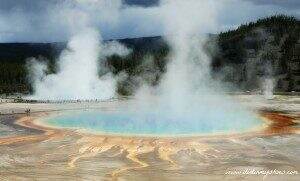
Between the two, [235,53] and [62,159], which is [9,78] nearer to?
[235,53]

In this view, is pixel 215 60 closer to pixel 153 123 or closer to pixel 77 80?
pixel 77 80

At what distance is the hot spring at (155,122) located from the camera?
2655 centimetres

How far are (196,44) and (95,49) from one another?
20.8 meters

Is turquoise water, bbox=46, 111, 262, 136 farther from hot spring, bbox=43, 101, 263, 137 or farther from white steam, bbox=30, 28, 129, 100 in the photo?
white steam, bbox=30, 28, 129, 100

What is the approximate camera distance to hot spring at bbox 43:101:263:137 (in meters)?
26.5

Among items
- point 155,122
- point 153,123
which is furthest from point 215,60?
point 153,123

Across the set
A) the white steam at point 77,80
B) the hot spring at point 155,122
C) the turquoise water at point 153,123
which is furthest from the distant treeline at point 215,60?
the turquoise water at point 153,123

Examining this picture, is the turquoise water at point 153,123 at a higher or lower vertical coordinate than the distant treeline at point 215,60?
lower

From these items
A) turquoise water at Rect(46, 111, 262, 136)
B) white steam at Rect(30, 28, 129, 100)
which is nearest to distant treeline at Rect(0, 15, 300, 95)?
white steam at Rect(30, 28, 129, 100)

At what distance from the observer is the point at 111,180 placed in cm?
1598

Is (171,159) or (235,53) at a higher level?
(235,53)

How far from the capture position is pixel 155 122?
3102 cm

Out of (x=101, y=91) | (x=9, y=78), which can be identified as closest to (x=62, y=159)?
(x=101, y=91)

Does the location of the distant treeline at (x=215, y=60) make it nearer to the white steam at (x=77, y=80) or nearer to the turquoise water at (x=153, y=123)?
the white steam at (x=77, y=80)
